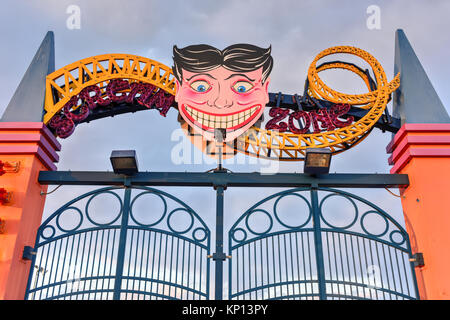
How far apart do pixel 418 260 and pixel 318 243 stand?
172cm

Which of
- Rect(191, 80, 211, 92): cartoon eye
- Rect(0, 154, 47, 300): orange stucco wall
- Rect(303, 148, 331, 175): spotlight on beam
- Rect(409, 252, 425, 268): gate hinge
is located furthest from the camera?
Rect(191, 80, 211, 92): cartoon eye

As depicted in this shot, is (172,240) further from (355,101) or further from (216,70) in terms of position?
(355,101)

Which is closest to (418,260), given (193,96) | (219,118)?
(219,118)

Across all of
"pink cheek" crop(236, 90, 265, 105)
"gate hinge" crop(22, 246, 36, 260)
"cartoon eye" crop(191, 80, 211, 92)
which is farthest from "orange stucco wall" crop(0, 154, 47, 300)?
"pink cheek" crop(236, 90, 265, 105)

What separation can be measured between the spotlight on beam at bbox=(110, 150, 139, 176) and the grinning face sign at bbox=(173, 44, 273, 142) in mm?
1714

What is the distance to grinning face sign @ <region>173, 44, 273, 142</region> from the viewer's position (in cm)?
857

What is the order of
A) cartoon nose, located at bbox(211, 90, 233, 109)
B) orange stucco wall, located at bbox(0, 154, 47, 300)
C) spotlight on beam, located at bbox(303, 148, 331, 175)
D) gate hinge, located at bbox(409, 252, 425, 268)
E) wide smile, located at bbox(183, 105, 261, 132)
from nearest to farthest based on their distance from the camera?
orange stucco wall, located at bbox(0, 154, 47, 300)
gate hinge, located at bbox(409, 252, 425, 268)
spotlight on beam, located at bbox(303, 148, 331, 175)
wide smile, located at bbox(183, 105, 261, 132)
cartoon nose, located at bbox(211, 90, 233, 109)

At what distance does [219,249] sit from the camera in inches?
273

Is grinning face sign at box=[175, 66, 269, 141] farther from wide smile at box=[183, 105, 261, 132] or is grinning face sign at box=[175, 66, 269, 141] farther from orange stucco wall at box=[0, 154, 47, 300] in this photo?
orange stucco wall at box=[0, 154, 47, 300]

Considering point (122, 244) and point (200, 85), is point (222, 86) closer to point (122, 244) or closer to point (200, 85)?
point (200, 85)

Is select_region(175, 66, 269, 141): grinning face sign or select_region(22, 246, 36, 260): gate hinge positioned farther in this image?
select_region(175, 66, 269, 141): grinning face sign

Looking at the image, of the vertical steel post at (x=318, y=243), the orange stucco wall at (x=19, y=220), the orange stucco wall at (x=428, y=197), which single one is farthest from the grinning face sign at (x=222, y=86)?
the orange stucco wall at (x=19, y=220)

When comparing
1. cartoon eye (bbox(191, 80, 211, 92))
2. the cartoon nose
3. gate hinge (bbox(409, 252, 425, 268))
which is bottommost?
gate hinge (bbox(409, 252, 425, 268))

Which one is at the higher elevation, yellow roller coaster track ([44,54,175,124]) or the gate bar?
yellow roller coaster track ([44,54,175,124])
